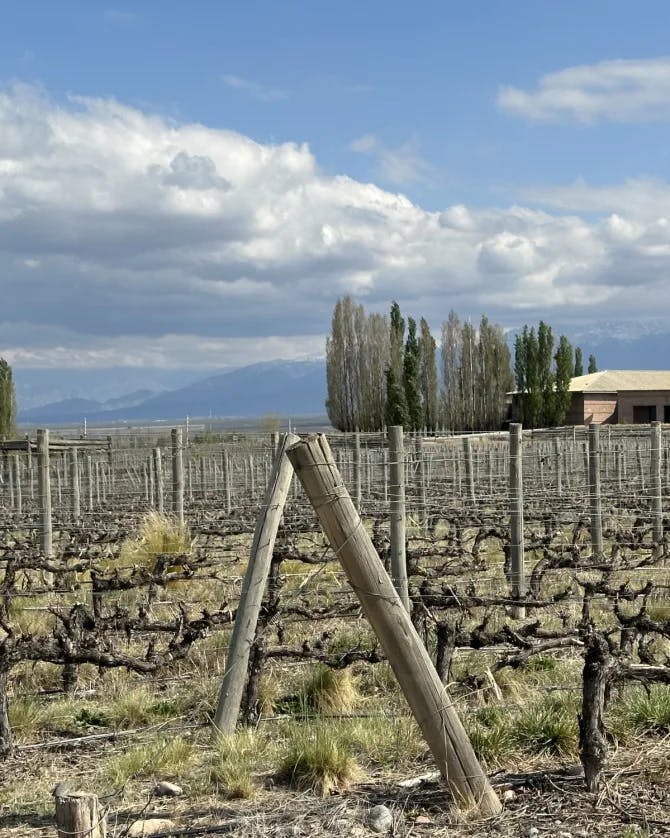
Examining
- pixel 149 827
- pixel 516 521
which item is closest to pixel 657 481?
pixel 516 521

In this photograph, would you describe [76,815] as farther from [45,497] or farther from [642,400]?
[642,400]

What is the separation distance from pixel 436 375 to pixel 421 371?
36.5 inches

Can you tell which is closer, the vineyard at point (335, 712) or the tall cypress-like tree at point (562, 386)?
the vineyard at point (335, 712)

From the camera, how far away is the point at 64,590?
877 cm

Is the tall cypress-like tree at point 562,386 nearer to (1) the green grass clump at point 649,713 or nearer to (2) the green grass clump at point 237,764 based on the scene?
(1) the green grass clump at point 649,713

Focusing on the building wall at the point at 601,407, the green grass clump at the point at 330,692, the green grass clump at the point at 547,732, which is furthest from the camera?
the building wall at the point at 601,407

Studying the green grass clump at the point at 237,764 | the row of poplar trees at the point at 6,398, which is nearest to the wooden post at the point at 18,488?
the green grass clump at the point at 237,764

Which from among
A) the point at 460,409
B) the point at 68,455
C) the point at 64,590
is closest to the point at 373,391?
the point at 460,409

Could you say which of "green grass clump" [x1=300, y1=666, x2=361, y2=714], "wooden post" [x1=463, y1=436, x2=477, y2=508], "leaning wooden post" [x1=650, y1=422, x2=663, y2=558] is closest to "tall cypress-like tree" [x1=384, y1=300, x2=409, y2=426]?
"wooden post" [x1=463, y1=436, x2=477, y2=508]

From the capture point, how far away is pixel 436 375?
55969 millimetres

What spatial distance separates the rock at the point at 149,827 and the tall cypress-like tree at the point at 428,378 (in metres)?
52.2

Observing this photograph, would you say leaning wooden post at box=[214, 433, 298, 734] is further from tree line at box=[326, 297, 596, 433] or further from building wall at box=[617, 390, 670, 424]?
building wall at box=[617, 390, 670, 424]

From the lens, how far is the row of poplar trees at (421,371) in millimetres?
56312

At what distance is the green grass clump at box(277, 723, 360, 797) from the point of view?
429 centimetres
